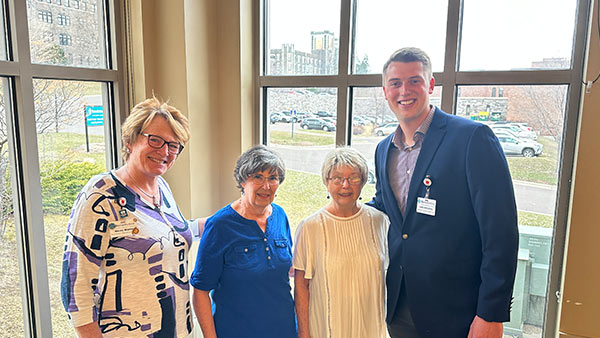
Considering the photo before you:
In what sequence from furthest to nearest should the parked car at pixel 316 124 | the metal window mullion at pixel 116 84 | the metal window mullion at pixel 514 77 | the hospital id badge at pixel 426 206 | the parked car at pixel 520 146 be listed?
the parked car at pixel 316 124, the metal window mullion at pixel 116 84, the parked car at pixel 520 146, the metal window mullion at pixel 514 77, the hospital id badge at pixel 426 206

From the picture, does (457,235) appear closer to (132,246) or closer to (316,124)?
(132,246)

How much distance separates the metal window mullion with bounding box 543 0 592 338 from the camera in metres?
1.97

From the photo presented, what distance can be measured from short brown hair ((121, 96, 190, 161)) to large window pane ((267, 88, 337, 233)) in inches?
47.5

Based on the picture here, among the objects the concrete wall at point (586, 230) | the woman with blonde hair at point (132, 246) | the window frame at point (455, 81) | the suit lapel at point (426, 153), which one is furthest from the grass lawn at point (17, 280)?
the concrete wall at point (586, 230)

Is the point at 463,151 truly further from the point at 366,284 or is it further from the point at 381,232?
the point at 366,284

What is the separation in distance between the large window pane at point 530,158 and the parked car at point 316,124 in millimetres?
844

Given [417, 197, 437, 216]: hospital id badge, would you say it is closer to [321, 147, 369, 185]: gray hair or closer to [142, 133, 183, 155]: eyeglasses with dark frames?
[321, 147, 369, 185]: gray hair

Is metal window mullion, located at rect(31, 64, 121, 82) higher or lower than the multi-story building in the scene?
lower

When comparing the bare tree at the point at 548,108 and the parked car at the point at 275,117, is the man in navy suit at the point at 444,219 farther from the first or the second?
the parked car at the point at 275,117

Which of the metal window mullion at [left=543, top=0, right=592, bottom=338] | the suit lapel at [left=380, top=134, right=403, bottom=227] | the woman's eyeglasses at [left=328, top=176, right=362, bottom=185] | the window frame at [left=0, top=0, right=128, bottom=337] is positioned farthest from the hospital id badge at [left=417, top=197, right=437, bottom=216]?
the window frame at [left=0, top=0, right=128, bottom=337]

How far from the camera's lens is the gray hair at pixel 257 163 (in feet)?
5.66

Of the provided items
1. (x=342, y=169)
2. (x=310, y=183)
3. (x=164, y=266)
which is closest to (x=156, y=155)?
(x=164, y=266)

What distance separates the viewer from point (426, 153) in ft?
5.35

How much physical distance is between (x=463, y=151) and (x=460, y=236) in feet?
1.09
